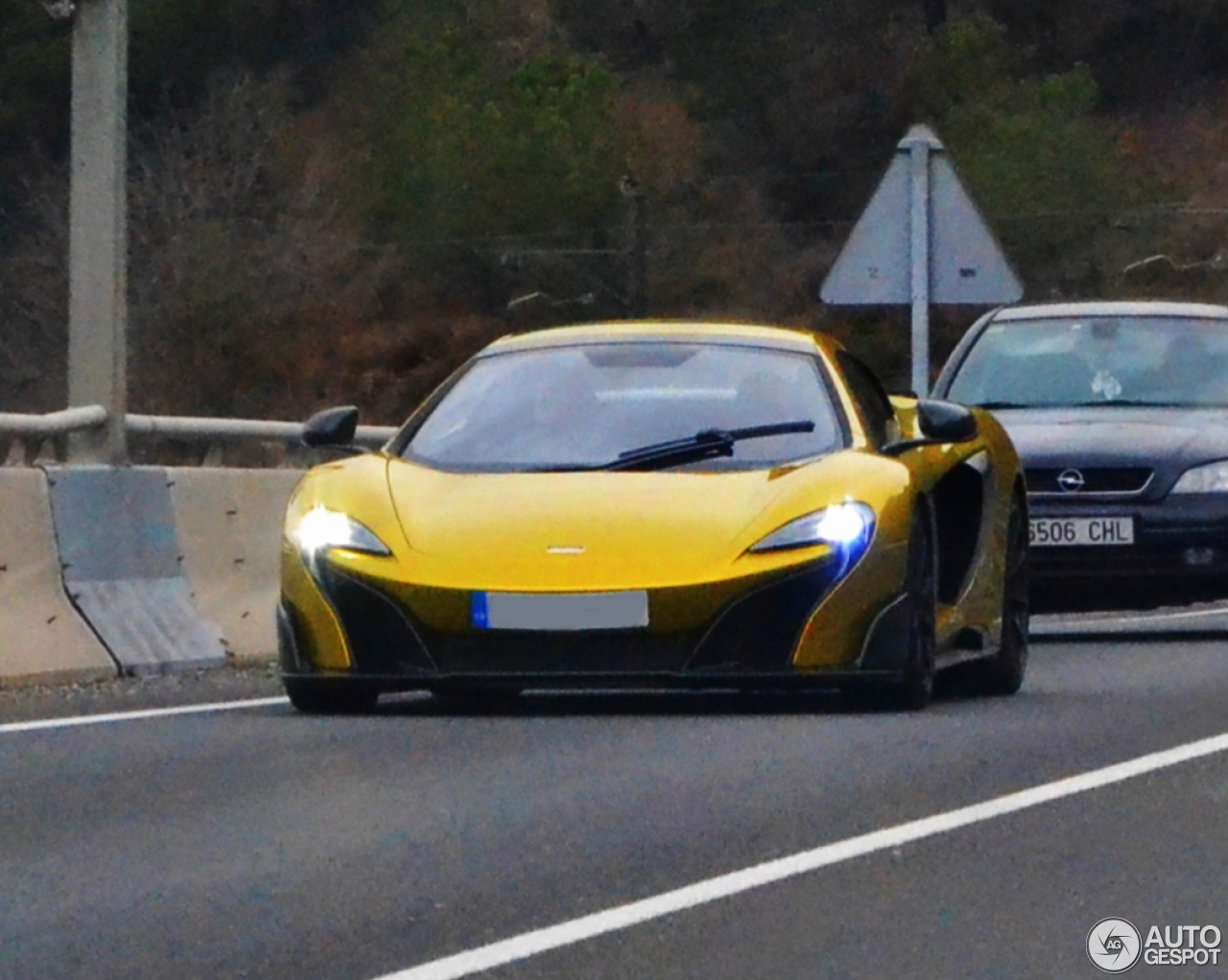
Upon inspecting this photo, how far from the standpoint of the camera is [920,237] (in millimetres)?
19219

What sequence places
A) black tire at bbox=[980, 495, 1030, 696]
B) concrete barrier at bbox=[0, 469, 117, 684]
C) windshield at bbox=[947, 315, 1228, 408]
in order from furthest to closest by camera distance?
windshield at bbox=[947, 315, 1228, 408] < concrete barrier at bbox=[0, 469, 117, 684] < black tire at bbox=[980, 495, 1030, 696]

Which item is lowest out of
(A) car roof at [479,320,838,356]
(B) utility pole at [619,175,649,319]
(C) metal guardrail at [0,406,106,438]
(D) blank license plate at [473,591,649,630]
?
(B) utility pole at [619,175,649,319]

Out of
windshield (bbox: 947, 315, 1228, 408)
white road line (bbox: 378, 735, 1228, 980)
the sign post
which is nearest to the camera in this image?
white road line (bbox: 378, 735, 1228, 980)

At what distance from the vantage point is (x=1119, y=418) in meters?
16.4

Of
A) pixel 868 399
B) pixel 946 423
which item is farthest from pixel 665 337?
pixel 946 423

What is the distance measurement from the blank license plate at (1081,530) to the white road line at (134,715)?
503 centimetres

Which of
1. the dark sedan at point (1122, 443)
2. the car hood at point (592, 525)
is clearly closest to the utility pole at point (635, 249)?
the dark sedan at point (1122, 443)

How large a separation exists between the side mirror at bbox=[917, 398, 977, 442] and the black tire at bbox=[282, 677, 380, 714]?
1.98m

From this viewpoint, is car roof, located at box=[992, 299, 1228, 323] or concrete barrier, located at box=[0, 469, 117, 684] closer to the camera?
concrete barrier, located at box=[0, 469, 117, 684]

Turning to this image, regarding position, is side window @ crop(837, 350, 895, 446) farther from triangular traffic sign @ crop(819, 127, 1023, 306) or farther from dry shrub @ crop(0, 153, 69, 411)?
dry shrub @ crop(0, 153, 69, 411)

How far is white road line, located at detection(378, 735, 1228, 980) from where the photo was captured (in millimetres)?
6098

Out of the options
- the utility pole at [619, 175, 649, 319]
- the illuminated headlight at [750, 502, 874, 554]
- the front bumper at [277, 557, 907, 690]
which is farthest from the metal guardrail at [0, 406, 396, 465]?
the utility pole at [619, 175, 649, 319]

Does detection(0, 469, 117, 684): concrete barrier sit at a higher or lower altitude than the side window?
lower

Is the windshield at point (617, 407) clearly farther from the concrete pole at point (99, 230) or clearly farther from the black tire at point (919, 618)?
the concrete pole at point (99, 230)
